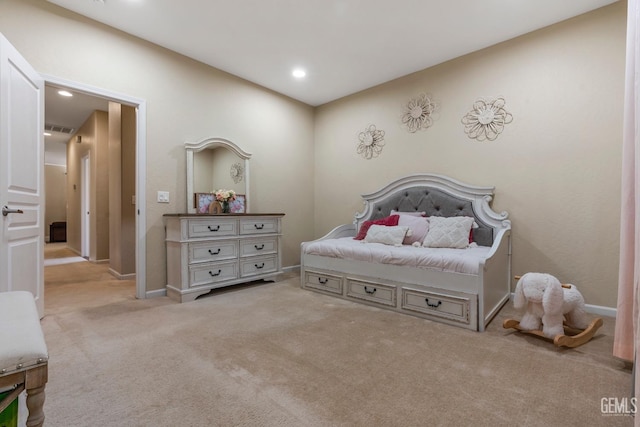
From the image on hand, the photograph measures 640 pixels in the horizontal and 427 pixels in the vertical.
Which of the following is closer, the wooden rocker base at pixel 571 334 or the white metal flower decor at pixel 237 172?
the wooden rocker base at pixel 571 334

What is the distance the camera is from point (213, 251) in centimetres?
308

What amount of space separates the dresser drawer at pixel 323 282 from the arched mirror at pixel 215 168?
127cm

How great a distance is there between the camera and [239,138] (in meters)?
3.81

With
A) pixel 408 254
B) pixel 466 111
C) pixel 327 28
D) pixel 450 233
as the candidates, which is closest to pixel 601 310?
pixel 450 233

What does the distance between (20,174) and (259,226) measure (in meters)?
2.08

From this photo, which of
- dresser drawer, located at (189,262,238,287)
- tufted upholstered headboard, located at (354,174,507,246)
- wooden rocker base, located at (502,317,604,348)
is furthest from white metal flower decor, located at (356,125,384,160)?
wooden rocker base, located at (502,317,604,348)

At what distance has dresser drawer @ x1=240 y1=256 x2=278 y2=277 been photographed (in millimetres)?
3367

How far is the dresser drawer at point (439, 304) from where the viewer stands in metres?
2.21

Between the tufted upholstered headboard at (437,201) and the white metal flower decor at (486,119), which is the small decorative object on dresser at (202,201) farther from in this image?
the white metal flower decor at (486,119)

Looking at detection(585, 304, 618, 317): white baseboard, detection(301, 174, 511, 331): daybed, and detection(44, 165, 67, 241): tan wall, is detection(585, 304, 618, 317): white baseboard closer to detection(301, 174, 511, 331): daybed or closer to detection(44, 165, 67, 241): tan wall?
detection(301, 174, 511, 331): daybed

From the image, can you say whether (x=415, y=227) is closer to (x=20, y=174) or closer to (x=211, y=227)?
(x=211, y=227)

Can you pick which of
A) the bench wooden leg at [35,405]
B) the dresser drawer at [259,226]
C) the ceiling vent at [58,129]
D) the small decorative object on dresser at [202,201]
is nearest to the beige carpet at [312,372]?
the bench wooden leg at [35,405]

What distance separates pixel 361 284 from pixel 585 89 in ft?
8.95

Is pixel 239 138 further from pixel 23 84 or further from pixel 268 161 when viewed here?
pixel 23 84
